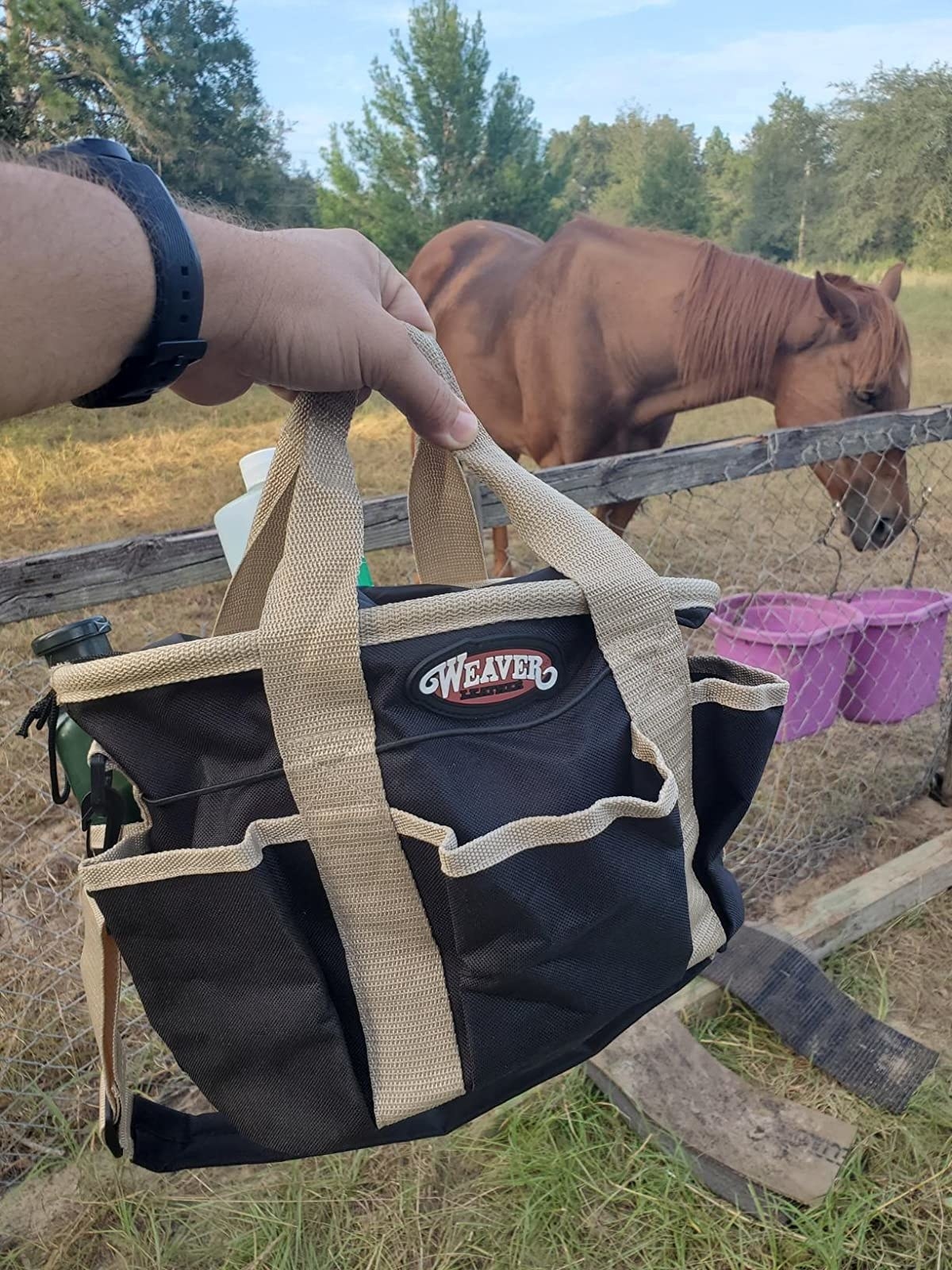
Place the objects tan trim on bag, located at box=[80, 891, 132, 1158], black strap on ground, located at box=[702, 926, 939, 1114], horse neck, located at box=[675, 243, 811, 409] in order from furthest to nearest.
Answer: horse neck, located at box=[675, 243, 811, 409] < black strap on ground, located at box=[702, 926, 939, 1114] < tan trim on bag, located at box=[80, 891, 132, 1158]

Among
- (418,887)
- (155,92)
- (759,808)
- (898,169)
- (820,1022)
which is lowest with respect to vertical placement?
(759,808)

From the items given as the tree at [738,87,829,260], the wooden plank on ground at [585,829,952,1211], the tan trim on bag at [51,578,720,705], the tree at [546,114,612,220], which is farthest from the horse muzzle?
the tree at [546,114,612,220]

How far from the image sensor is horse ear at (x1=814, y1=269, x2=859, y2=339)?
12.7ft

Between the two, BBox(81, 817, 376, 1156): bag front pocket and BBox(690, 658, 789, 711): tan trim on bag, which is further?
BBox(690, 658, 789, 711): tan trim on bag

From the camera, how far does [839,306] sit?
3.93 metres

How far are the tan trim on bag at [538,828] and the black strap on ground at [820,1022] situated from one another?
53.7 inches

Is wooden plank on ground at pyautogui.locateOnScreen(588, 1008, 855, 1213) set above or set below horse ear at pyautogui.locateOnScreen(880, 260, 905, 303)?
below

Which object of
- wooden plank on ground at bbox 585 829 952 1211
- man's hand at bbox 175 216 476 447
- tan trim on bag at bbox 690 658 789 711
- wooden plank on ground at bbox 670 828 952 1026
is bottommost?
wooden plank on ground at bbox 670 828 952 1026

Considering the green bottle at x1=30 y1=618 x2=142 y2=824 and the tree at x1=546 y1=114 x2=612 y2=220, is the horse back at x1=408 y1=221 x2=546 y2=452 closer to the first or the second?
the green bottle at x1=30 y1=618 x2=142 y2=824

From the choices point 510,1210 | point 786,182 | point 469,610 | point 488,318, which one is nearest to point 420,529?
point 469,610

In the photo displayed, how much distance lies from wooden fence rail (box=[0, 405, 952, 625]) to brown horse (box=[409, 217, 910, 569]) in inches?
47.1

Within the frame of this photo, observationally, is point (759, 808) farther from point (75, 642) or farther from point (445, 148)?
point (445, 148)

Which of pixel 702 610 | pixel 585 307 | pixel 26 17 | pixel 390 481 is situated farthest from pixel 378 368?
pixel 26 17

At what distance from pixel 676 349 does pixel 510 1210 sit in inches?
145
